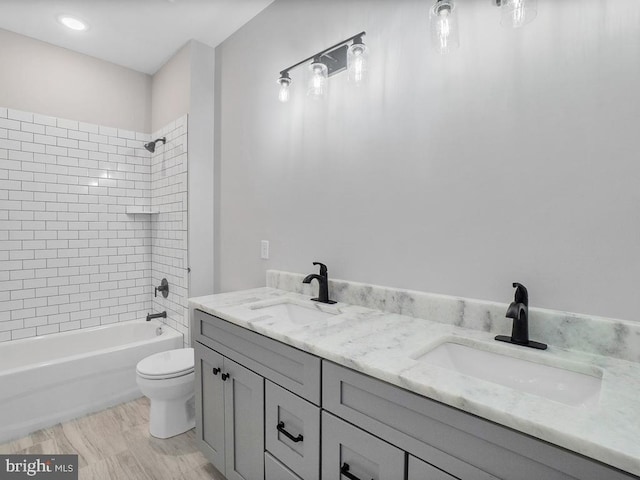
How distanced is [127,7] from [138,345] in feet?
8.00

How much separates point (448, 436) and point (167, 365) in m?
1.90

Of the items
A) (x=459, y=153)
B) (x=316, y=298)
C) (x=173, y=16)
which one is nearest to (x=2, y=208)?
(x=173, y=16)

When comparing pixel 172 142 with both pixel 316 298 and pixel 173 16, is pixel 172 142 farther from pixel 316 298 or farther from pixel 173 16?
pixel 316 298

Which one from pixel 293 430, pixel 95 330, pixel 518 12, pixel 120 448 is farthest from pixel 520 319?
pixel 95 330

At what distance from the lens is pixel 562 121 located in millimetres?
1076

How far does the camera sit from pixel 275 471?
4.10ft

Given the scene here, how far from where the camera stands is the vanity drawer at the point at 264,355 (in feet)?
3.61

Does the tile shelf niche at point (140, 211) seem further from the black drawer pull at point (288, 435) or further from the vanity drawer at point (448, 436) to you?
the vanity drawer at point (448, 436)

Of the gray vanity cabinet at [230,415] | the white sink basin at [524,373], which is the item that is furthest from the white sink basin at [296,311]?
the white sink basin at [524,373]

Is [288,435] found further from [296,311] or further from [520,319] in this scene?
[520,319]

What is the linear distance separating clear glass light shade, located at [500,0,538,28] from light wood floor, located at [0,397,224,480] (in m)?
2.37

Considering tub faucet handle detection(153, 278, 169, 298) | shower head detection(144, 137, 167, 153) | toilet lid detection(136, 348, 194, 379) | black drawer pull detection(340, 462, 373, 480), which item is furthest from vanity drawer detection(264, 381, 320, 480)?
shower head detection(144, 137, 167, 153)

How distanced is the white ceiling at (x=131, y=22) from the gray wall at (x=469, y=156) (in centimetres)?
47

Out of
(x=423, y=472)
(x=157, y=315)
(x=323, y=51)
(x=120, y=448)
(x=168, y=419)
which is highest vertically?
(x=323, y=51)
